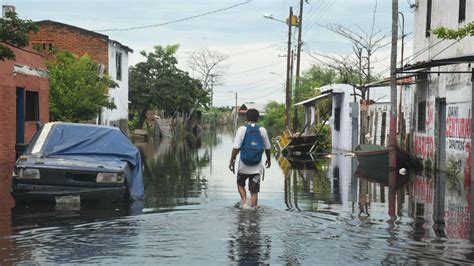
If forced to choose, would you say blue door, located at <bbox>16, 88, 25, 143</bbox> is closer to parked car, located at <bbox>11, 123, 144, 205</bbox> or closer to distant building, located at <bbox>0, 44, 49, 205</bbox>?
distant building, located at <bbox>0, 44, 49, 205</bbox>

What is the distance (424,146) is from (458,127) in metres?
4.13

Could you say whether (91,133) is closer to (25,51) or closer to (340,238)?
(340,238)

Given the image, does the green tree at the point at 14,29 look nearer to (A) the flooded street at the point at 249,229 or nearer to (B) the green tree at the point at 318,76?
(A) the flooded street at the point at 249,229

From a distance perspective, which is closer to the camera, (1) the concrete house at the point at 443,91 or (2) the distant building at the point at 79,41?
→ (1) the concrete house at the point at 443,91

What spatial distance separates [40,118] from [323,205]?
16.7m

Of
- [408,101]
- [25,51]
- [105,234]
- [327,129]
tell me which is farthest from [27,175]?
[327,129]

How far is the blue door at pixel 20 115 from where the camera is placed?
2514cm

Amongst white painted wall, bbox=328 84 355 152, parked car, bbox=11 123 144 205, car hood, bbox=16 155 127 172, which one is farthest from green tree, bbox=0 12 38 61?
white painted wall, bbox=328 84 355 152

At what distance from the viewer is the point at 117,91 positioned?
4825cm

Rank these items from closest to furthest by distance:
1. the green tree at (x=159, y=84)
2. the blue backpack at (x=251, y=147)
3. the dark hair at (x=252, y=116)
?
the blue backpack at (x=251, y=147) < the dark hair at (x=252, y=116) < the green tree at (x=159, y=84)

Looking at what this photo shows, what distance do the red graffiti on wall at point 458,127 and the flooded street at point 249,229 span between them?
13.0 ft

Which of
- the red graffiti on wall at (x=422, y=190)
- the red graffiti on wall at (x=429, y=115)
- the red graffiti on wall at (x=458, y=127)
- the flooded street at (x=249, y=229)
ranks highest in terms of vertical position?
the red graffiti on wall at (x=429, y=115)

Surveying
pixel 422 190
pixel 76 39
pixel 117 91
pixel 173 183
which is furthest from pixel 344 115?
pixel 173 183

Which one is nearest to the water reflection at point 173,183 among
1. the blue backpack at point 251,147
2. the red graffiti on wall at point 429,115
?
the blue backpack at point 251,147
